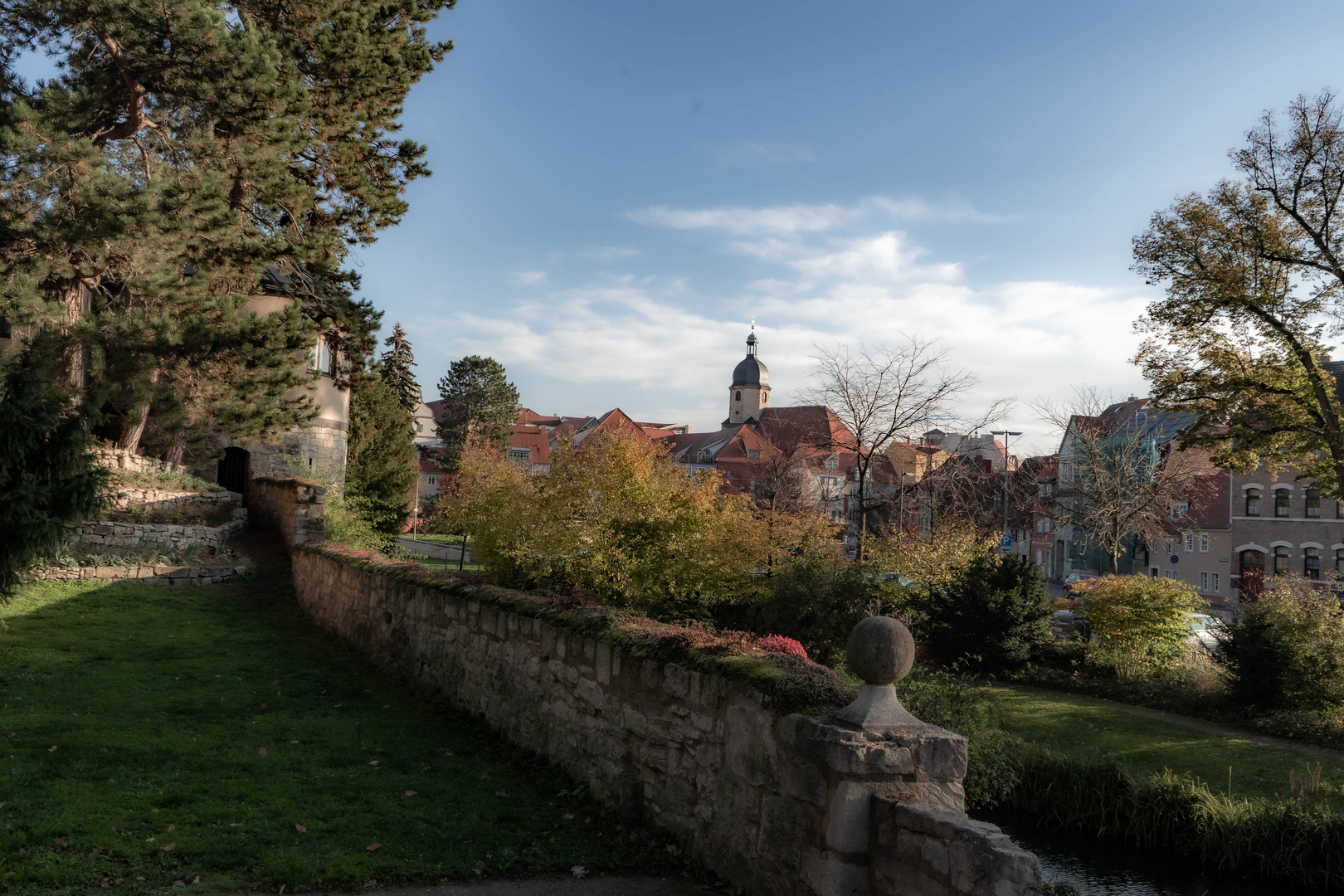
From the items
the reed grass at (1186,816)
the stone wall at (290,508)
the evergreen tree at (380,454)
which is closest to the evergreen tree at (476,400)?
the evergreen tree at (380,454)

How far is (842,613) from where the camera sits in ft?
49.8

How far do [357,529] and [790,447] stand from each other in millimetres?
26230

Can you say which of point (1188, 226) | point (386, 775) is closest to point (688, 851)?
point (386, 775)

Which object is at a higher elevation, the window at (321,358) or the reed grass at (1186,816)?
the window at (321,358)

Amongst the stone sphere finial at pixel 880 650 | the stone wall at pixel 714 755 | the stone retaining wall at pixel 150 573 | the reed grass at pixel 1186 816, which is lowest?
the reed grass at pixel 1186 816

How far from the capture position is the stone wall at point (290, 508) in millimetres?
16391

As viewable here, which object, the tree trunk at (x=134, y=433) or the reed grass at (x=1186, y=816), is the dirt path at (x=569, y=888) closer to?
the reed grass at (x=1186, y=816)

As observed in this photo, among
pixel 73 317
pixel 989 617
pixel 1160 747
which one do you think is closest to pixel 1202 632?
pixel 989 617

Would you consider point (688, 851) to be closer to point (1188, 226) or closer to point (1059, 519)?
point (1188, 226)

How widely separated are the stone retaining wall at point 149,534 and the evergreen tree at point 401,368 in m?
27.9

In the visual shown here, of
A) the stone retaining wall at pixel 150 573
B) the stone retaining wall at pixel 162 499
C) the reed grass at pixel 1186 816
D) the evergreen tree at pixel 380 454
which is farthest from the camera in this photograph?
the evergreen tree at pixel 380 454

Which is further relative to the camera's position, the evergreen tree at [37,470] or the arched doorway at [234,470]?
the arched doorway at [234,470]

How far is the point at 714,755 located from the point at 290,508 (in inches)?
599

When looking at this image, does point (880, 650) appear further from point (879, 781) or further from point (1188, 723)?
point (1188, 723)
